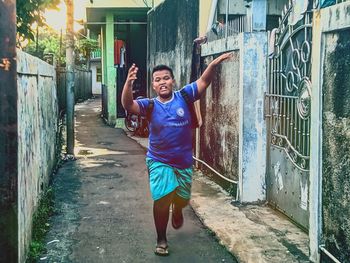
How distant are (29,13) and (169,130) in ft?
11.2

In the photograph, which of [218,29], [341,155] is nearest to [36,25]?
[218,29]

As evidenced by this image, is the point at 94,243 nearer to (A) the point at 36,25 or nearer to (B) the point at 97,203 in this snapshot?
(B) the point at 97,203

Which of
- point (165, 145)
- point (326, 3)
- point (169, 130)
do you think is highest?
point (326, 3)

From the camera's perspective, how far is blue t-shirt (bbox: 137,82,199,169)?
4.87 meters

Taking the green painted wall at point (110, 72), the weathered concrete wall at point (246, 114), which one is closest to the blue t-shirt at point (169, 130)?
the weathered concrete wall at point (246, 114)

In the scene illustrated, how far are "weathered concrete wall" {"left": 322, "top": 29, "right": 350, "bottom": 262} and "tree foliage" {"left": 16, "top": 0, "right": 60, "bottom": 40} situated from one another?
4.16 metres

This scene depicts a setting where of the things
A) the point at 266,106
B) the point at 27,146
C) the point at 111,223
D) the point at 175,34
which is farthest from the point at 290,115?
the point at 175,34

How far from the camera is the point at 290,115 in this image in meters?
5.85

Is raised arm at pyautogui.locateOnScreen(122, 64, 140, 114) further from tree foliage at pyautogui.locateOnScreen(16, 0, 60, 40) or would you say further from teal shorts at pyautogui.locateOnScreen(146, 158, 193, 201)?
tree foliage at pyautogui.locateOnScreen(16, 0, 60, 40)

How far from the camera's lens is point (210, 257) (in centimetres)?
480

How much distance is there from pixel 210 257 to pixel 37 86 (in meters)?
2.87

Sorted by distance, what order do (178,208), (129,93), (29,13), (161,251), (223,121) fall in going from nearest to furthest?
(129,93)
(161,251)
(178,208)
(29,13)
(223,121)

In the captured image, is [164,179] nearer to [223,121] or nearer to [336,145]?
[336,145]

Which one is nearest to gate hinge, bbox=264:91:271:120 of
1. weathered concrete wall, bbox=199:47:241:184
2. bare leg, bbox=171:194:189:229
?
weathered concrete wall, bbox=199:47:241:184
